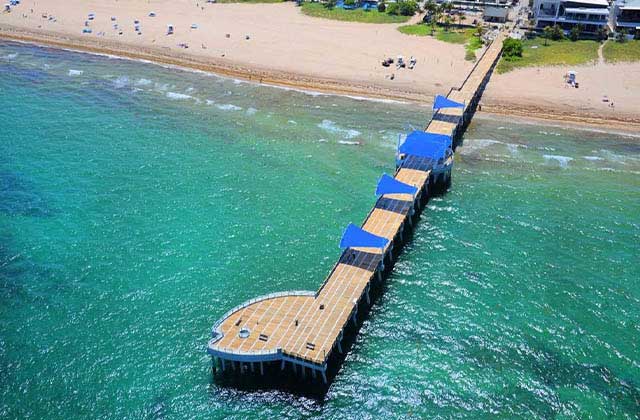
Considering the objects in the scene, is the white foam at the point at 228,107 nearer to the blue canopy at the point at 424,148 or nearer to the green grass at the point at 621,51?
the blue canopy at the point at 424,148

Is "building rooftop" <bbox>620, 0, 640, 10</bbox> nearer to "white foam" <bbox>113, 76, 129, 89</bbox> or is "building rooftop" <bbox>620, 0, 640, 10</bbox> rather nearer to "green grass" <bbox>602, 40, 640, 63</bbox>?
"green grass" <bbox>602, 40, 640, 63</bbox>

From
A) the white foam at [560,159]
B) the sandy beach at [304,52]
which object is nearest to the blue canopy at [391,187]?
the white foam at [560,159]

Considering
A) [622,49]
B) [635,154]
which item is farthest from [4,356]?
[622,49]

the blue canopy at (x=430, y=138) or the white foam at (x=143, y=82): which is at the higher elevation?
the white foam at (x=143, y=82)

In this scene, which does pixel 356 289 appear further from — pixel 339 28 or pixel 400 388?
pixel 339 28

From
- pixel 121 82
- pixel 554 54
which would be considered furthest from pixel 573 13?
pixel 121 82

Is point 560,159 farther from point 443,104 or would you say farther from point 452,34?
point 452,34
